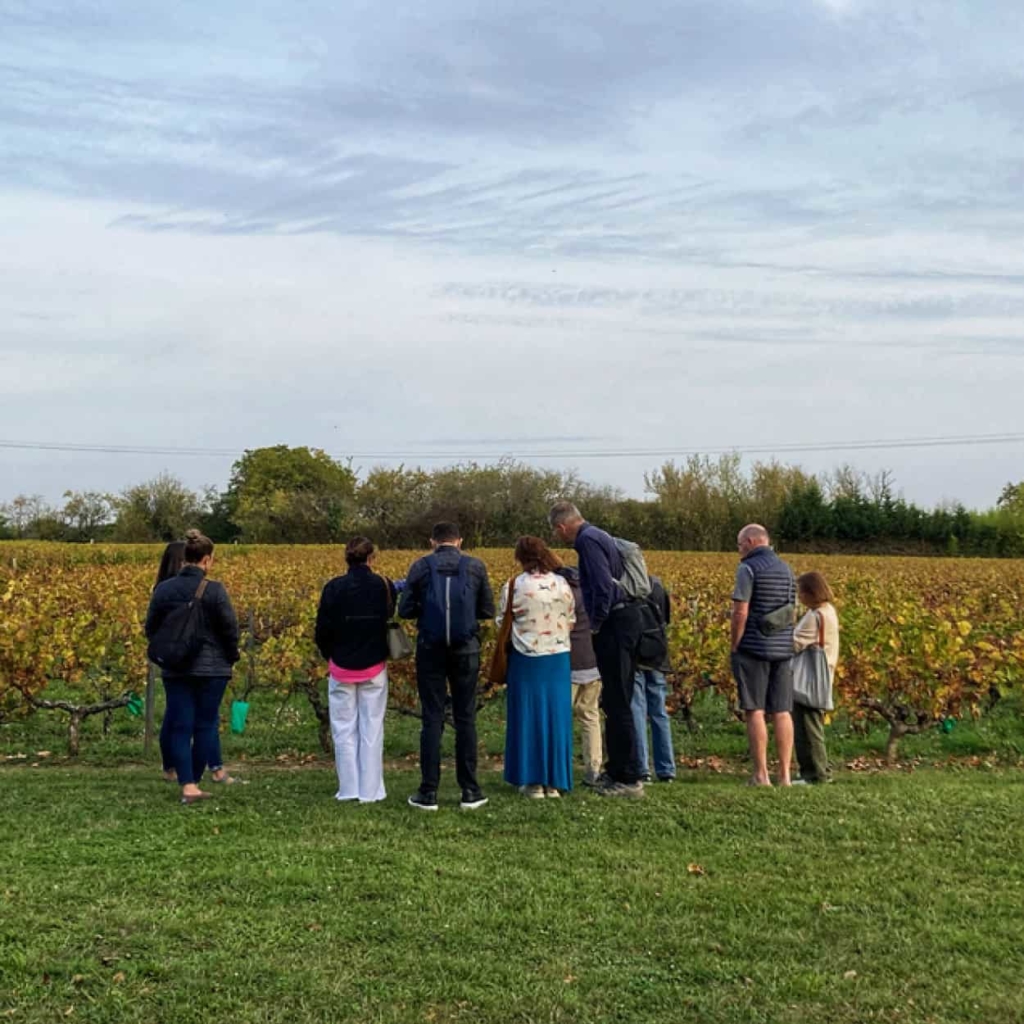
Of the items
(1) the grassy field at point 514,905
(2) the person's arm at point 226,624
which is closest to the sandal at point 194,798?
(1) the grassy field at point 514,905

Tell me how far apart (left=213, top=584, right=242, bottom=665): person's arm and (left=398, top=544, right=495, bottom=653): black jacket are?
1117mm

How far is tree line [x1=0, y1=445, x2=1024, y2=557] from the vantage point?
1853 inches

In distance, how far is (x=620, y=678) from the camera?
6621mm

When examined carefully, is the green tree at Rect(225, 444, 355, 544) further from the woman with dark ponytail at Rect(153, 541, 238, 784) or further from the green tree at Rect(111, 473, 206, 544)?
the woman with dark ponytail at Rect(153, 541, 238, 784)

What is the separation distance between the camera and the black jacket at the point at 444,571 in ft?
21.6

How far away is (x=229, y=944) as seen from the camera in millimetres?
4148

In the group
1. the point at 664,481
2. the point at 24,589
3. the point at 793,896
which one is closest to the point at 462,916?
the point at 793,896

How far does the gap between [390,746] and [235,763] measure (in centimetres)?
138

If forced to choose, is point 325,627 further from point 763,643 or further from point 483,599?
point 763,643

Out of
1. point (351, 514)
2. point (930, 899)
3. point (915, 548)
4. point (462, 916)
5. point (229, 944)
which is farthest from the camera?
point (351, 514)

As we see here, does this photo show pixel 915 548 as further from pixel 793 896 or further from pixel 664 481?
pixel 793 896

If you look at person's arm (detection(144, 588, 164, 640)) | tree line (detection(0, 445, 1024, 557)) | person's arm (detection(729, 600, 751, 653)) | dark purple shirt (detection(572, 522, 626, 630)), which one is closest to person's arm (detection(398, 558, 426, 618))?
dark purple shirt (detection(572, 522, 626, 630))

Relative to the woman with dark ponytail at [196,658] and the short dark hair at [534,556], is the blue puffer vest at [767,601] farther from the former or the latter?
the woman with dark ponytail at [196,658]

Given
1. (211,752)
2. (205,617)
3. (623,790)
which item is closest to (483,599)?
(623,790)
